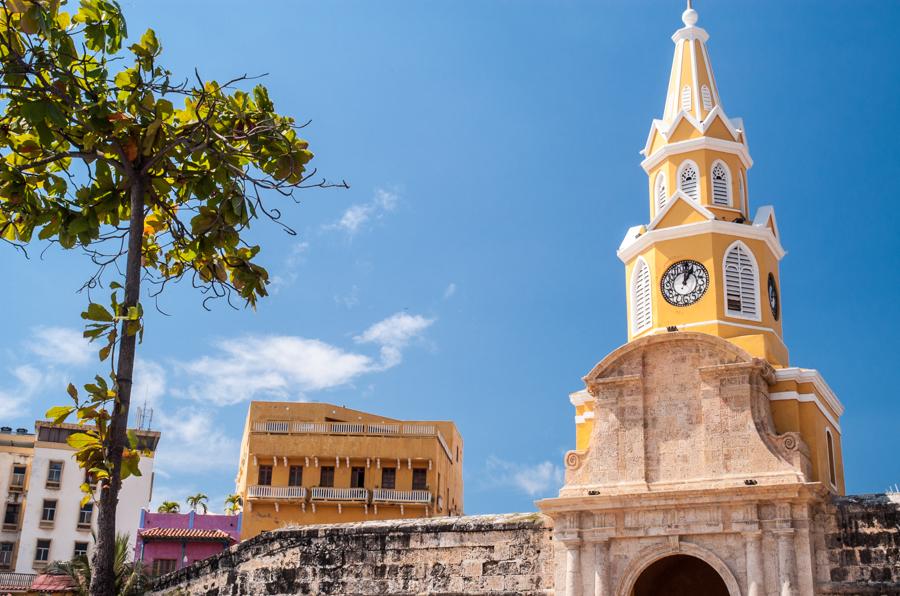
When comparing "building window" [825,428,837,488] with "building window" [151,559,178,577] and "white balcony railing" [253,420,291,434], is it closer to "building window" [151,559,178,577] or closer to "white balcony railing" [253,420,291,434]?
"white balcony railing" [253,420,291,434]

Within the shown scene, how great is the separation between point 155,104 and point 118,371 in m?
2.15

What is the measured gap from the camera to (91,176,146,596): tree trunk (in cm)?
767

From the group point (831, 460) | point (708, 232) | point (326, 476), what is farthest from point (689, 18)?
point (326, 476)

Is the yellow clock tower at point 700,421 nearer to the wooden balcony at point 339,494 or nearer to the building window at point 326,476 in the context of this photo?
the wooden balcony at point 339,494

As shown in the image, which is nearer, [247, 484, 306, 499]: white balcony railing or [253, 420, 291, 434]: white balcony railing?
[247, 484, 306, 499]: white balcony railing

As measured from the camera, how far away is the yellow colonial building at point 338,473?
45.2m

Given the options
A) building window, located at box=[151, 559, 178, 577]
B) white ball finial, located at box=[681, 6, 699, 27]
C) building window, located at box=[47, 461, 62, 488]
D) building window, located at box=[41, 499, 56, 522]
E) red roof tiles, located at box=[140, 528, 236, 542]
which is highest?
white ball finial, located at box=[681, 6, 699, 27]

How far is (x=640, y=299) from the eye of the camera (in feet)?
83.1

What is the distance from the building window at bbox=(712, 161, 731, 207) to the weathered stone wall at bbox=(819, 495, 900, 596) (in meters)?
7.99

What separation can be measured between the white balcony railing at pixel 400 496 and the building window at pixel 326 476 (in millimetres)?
2215

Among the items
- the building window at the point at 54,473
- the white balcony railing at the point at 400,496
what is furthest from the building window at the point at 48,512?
the white balcony railing at the point at 400,496

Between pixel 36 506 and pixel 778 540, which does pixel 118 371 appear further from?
pixel 36 506

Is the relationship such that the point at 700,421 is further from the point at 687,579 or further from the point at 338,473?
the point at 338,473

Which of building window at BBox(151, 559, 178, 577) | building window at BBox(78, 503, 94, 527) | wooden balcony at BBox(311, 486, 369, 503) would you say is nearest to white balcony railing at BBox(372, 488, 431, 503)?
wooden balcony at BBox(311, 486, 369, 503)
